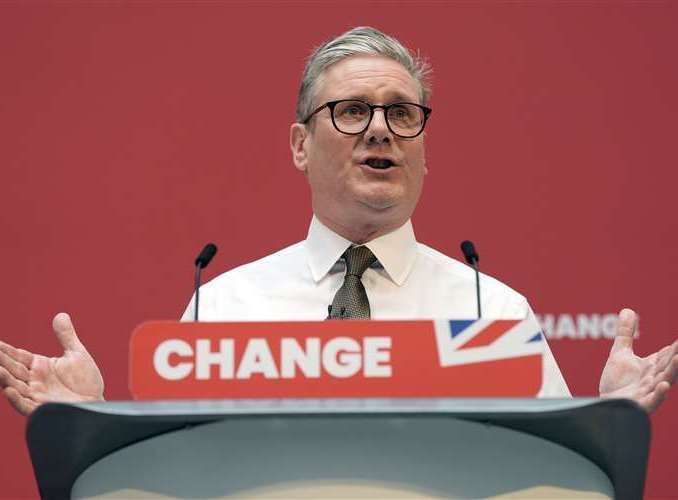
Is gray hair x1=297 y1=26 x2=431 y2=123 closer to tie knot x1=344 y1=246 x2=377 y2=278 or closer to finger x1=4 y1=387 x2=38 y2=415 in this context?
tie knot x1=344 y1=246 x2=377 y2=278

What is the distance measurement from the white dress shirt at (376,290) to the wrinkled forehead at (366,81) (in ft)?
0.94

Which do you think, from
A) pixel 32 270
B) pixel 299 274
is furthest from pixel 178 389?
pixel 32 270

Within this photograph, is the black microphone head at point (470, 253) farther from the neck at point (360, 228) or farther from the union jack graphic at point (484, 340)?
the union jack graphic at point (484, 340)

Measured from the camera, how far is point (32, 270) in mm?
2531

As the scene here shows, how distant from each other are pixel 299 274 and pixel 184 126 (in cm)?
61

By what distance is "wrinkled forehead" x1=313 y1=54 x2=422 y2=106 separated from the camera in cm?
211

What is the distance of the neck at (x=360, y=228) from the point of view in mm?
2154

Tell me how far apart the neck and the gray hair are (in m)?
0.26

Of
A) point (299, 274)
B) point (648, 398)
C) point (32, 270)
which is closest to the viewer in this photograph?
point (648, 398)

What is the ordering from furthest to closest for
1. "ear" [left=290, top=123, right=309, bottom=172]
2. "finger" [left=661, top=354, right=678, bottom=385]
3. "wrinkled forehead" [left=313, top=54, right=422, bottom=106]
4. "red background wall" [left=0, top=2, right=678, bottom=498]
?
"red background wall" [left=0, top=2, right=678, bottom=498]
"ear" [left=290, top=123, right=309, bottom=172]
"wrinkled forehead" [left=313, top=54, right=422, bottom=106]
"finger" [left=661, top=354, right=678, bottom=385]

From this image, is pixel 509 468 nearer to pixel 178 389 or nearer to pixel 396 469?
pixel 396 469

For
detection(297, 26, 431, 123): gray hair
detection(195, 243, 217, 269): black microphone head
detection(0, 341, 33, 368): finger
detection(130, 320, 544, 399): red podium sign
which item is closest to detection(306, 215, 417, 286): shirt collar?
detection(297, 26, 431, 123): gray hair

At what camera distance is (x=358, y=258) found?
6.98ft

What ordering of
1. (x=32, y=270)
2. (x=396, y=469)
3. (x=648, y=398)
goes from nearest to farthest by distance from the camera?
(x=396, y=469), (x=648, y=398), (x=32, y=270)
